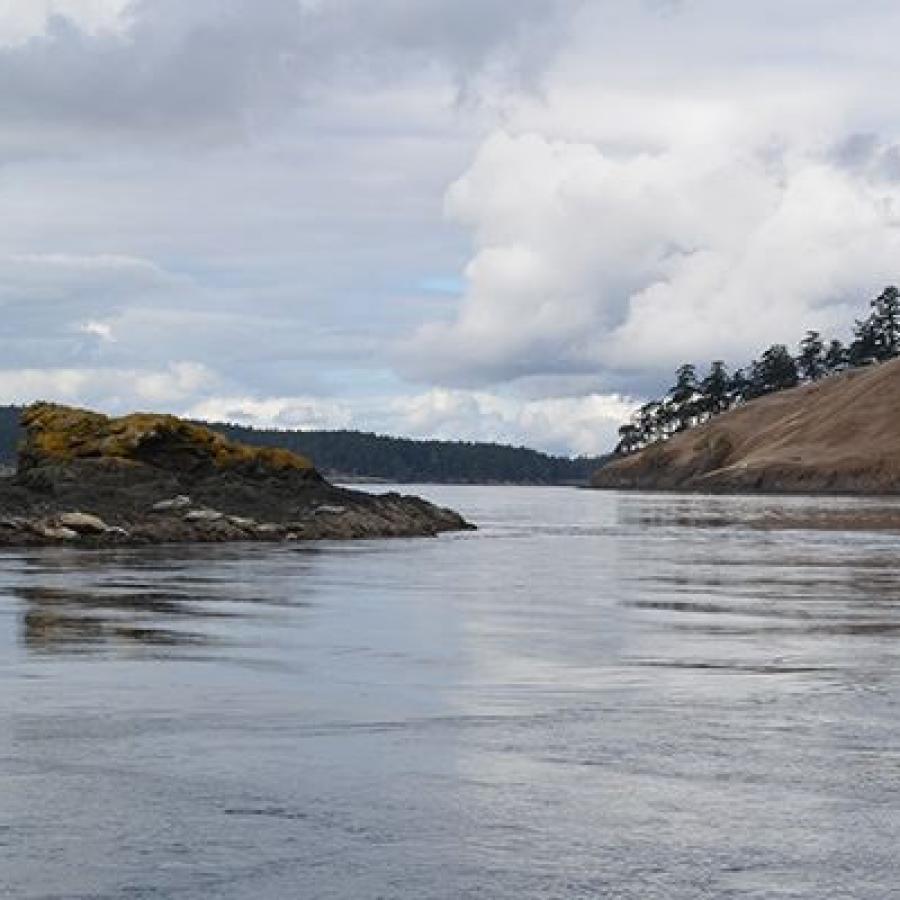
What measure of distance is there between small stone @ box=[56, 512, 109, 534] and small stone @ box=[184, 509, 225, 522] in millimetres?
4753

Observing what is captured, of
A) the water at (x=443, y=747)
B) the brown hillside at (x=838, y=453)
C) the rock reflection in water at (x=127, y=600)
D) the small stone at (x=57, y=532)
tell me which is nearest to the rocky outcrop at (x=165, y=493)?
the small stone at (x=57, y=532)

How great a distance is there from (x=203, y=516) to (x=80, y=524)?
20.4ft

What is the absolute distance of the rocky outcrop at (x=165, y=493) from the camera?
58.4 m

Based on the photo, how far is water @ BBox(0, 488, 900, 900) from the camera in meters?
11.7

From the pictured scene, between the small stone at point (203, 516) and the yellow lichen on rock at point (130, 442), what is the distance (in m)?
9.36

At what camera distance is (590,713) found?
18844mm

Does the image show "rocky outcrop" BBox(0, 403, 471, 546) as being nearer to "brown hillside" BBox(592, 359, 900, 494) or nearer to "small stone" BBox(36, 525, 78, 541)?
"small stone" BBox(36, 525, 78, 541)

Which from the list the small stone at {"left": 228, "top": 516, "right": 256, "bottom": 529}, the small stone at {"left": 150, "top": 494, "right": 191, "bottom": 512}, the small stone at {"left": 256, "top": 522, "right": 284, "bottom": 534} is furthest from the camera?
the small stone at {"left": 256, "top": 522, "right": 284, "bottom": 534}

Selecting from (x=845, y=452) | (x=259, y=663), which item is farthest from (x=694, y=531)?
(x=845, y=452)

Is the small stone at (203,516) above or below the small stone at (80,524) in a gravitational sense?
above

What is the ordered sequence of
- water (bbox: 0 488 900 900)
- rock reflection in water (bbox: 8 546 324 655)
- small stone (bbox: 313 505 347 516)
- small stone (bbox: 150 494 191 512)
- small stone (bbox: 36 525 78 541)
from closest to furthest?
water (bbox: 0 488 900 900), rock reflection in water (bbox: 8 546 324 655), small stone (bbox: 36 525 78 541), small stone (bbox: 150 494 191 512), small stone (bbox: 313 505 347 516)

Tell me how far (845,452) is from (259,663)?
163938 mm

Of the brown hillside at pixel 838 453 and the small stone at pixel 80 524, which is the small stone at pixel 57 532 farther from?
the brown hillside at pixel 838 453

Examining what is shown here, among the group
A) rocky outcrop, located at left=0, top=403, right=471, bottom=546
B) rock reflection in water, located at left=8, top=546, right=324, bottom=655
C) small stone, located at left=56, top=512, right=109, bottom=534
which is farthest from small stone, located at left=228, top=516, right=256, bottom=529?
rock reflection in water, located at left=8, top=546, right=324, bottom=655
